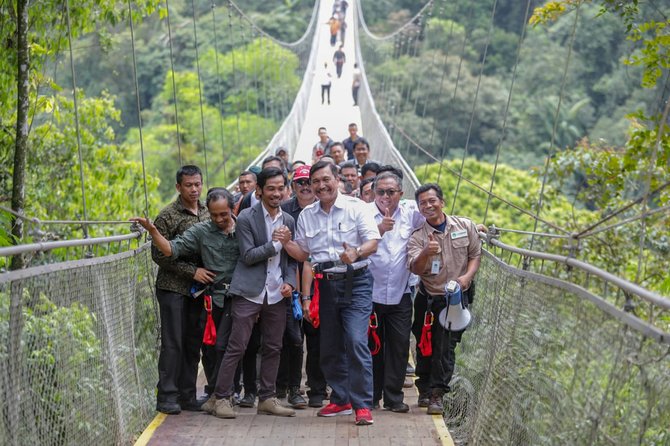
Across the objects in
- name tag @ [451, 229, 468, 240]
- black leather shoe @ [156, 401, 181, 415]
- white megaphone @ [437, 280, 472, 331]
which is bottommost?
black leather shoe @ [156, 401, 181, 415]

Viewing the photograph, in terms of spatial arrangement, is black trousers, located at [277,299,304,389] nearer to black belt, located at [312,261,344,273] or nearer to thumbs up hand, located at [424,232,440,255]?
black belt, located at [312,261,344,273]

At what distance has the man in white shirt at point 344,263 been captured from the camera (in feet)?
12.8

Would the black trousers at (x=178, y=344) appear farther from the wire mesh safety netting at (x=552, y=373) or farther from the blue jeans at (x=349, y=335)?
the wire mesh safety netting at (x=552, y=373)

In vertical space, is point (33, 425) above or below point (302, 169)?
below

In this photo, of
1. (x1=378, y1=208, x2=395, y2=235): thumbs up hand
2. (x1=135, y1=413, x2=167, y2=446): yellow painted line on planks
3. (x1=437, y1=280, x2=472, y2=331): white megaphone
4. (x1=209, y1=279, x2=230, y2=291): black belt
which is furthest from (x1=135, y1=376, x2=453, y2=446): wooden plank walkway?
(x1=378, y1=208, x2=395, y2=235): thumbs up hand

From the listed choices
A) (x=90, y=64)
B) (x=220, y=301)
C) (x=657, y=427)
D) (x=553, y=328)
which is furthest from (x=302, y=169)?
(x=90, y=64)

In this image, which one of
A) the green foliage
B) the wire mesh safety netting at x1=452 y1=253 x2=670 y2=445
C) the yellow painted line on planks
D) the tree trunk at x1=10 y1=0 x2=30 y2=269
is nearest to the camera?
the wire mesh safety netting at x1=452 y1=253 x2=670 y2=445

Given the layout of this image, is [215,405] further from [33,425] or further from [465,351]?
[33,425]

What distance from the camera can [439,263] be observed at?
158 inches

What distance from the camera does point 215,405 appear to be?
409 cm

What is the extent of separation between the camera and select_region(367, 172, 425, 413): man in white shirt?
414cm

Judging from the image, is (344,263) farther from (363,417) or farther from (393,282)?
(363,417)

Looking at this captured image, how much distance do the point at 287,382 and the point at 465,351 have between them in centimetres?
84

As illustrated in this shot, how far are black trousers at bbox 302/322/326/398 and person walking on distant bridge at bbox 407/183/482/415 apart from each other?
455 millimetres
